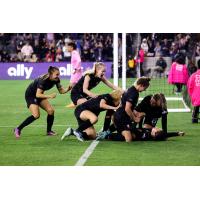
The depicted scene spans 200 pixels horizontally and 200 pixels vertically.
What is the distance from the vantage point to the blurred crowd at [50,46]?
17297 millimetres

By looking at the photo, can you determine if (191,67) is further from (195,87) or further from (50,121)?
(50,121)

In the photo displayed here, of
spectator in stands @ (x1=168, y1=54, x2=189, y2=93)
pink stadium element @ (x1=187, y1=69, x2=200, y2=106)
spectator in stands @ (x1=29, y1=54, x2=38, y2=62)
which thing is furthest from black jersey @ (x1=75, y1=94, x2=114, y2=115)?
spectator in stands @ (x1=29, y1=54, x2=38, y2=62)

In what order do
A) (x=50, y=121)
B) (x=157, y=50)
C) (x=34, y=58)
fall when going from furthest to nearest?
(x=34, y=58), (x=157, y=50), (x=50, y=121)

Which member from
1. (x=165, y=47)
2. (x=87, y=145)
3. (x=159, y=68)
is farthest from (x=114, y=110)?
(x=159, y=68)

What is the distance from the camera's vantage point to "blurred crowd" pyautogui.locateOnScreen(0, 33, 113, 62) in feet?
56.7

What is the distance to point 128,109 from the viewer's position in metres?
9.33

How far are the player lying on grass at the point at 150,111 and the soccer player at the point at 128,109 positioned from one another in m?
0.06

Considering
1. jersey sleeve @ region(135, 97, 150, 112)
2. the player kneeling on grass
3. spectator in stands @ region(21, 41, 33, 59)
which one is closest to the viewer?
the player kneeling on grass

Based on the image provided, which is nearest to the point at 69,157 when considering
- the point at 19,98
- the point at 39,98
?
the point at 39,98

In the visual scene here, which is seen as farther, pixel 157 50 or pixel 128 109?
pixel 157 50

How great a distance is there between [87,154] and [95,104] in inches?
41.3

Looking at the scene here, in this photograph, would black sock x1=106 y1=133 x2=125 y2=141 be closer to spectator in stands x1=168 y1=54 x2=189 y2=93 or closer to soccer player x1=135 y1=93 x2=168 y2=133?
soccer player x1=135 y1=93 x2=168 y2=133

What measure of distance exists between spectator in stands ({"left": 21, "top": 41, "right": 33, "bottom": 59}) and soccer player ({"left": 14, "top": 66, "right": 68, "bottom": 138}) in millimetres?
7202

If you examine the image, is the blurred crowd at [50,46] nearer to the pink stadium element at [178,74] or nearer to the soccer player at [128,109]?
the pink stadium element at [178,74]
